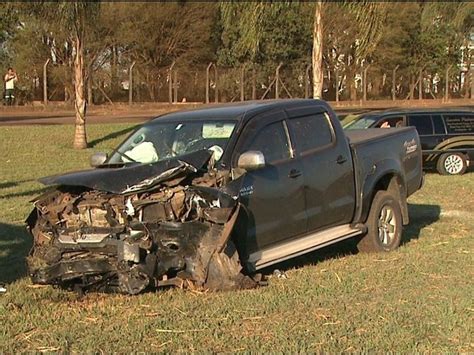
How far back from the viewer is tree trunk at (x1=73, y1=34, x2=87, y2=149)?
74.3 feet

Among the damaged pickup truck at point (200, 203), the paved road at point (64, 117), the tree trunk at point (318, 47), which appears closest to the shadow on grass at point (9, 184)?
the damaged pickup truck at point (200, 203)

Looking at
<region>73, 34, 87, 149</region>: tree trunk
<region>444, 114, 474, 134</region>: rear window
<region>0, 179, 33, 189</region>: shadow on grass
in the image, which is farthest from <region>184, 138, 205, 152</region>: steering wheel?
<region>73, 34, 87, 149</region>: tree trunk

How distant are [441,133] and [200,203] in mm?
12545

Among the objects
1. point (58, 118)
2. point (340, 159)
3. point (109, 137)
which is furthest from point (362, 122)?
point (58, 118)

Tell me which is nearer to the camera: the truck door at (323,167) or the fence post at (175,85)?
the truck door at (323,167)

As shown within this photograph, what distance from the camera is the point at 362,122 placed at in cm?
1795

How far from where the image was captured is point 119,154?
26.6ft

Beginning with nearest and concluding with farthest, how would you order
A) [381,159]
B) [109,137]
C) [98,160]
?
[98,160], [381,159], [109,137]

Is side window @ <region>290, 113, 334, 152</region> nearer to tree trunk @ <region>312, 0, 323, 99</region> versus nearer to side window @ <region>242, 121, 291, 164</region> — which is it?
side window @ <region>242, 121, 291, 164</region>

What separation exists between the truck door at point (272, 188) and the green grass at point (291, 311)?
48cm

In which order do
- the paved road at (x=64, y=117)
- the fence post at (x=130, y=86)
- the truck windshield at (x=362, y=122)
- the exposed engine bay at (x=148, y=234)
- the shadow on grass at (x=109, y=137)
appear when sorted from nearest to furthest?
the exposed engine bay at (x=148, y=234), the truck windshield at (x=362, y=122), the shadow on grass at (x=109, y=137), the paved road at (x=64, y=117), the fence post at (x=130, y=86)

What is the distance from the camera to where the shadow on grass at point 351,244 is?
8422 millimetres

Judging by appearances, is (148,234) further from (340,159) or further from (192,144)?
(340,159)

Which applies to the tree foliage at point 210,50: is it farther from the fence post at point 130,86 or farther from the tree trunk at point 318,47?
the tree trunk at point 318,47
